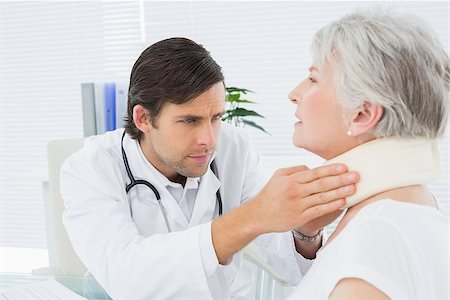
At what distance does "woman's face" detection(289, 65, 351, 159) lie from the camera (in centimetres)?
118

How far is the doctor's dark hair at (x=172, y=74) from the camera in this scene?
5.48 feet

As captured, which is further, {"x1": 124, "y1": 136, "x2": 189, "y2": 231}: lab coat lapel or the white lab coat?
{"x1": 124, "y1": 136, "x2": 189, "y2": 231}: lab coat lapel

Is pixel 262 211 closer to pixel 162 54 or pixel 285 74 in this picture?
pixel 162 54

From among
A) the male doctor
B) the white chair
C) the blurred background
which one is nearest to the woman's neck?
the male doctor

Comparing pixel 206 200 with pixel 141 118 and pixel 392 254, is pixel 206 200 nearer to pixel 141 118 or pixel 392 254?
pixel 141 118

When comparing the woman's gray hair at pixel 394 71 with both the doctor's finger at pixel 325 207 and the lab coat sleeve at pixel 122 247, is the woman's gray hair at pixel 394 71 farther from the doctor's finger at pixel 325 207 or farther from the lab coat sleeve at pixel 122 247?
the lab coat sleeve at pixel 122 247

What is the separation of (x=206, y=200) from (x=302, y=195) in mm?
638

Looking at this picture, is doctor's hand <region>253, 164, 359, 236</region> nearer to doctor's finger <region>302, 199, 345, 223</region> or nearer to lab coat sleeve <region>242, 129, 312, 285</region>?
doctor's finger <region>302, 199, 345, 223</region>

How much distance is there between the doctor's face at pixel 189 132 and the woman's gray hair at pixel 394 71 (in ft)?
1.88

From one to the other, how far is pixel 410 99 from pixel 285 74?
8.19ft

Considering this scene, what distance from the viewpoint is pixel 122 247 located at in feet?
4.79

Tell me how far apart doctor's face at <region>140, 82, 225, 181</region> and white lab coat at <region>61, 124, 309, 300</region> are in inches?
2.7

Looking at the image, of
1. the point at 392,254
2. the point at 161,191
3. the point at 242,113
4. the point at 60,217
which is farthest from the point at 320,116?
the point at 242,113

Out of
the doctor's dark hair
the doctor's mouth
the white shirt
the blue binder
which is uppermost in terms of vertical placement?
the doctor's dark hair
